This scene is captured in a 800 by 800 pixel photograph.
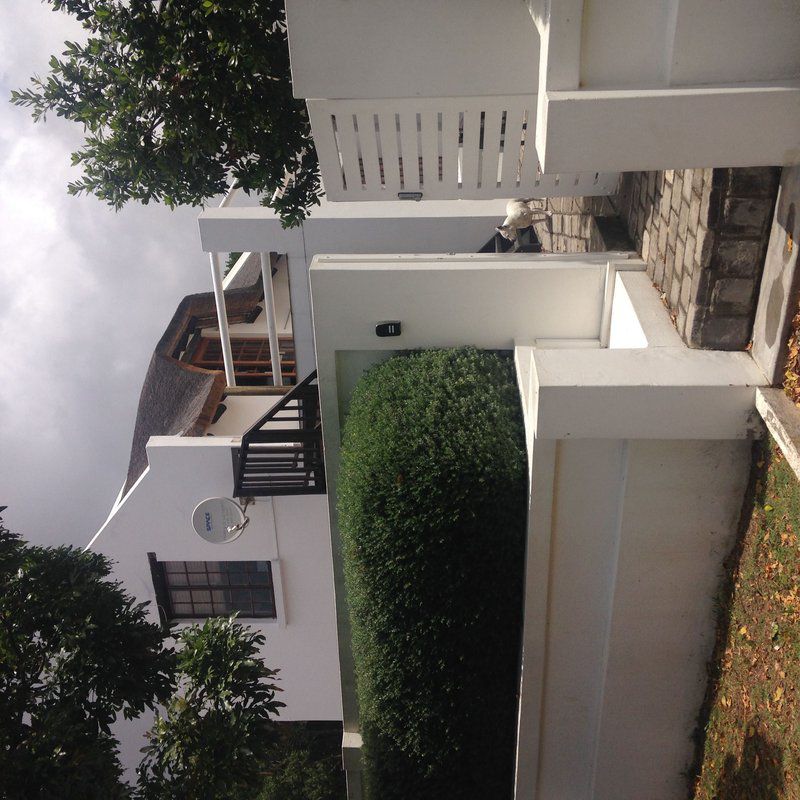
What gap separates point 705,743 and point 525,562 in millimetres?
1916

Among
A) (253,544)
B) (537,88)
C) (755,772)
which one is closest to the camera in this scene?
(755,772)

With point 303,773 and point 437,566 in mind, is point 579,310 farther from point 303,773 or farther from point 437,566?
point 303,773

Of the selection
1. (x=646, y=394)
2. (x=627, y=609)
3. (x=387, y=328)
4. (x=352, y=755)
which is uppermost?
(x=646, y=394)

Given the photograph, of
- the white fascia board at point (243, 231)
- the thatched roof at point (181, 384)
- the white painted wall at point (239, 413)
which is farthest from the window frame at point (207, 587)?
the white fascia board at point (243, 231)

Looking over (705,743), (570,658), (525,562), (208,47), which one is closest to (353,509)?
(525,562)

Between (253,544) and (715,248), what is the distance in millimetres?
8137

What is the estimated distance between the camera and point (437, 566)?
603 centimetres

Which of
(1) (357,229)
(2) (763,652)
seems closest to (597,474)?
(2) (763,652)

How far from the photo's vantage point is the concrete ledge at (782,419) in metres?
3.82

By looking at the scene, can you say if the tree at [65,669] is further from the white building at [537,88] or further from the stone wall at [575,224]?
the stone wall at [575,224]

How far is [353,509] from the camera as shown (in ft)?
20.7

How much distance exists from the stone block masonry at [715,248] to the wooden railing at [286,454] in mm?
4662

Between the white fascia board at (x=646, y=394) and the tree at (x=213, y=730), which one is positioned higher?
the white fascia board at (x=646, y=394)

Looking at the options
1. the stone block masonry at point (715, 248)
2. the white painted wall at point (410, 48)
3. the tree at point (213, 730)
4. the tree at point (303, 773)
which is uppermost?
the white painted wall at point (410, 48)
